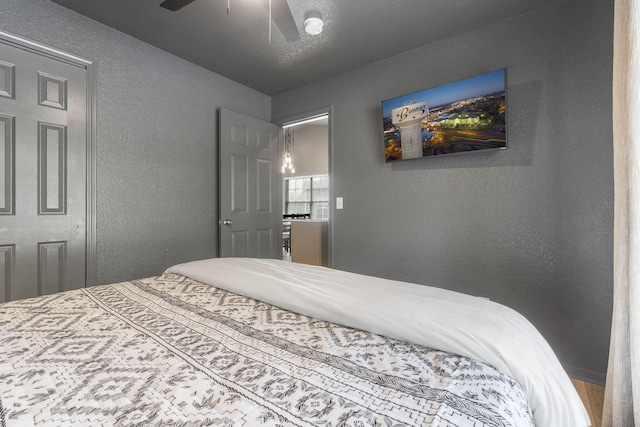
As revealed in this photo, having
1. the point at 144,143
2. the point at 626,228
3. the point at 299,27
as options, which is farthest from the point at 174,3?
the point at 626,228

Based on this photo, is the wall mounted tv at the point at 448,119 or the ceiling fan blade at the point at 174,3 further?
the wall mounted tv at the point at 448,119

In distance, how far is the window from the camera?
8109 mm

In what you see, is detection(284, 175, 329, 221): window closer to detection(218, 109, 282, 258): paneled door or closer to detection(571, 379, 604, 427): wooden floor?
detection(218, 109, 282, 258): paneled door

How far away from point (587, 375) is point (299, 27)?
10.7ft

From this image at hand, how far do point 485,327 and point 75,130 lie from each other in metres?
2.85

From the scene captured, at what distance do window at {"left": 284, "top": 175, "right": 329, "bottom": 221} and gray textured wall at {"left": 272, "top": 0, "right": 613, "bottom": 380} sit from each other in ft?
16.9

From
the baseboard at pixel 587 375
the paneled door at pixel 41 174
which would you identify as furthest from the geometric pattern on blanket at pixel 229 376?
the baseboard at pixel 587 375

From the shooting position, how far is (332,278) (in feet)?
4.59

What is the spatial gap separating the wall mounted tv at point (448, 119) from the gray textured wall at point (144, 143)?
1883 millimetres

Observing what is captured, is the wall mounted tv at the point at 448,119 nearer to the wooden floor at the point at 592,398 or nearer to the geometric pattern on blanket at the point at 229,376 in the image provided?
the wooden floor at the point at 592,398

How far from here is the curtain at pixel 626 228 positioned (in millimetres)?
1121

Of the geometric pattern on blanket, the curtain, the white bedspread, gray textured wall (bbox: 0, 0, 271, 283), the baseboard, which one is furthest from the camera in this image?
gray textured wall (bbox: 0, 0, 271, 283)

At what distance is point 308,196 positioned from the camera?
8391 mm

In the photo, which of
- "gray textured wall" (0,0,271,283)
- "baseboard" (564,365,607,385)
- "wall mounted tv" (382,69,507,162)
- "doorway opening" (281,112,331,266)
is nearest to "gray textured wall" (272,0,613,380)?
"baseboard" (564,365,607,385)
